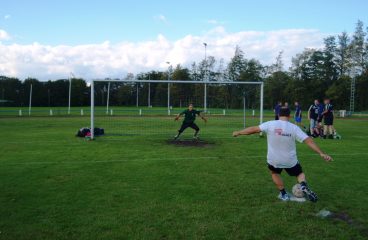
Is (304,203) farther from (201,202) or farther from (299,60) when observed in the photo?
(299,60)

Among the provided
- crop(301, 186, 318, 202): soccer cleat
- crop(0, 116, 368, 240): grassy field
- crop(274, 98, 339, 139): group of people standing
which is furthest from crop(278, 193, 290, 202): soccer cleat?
crop(274, 98, 339, 139): group of people standing

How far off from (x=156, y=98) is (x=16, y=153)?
66.2ft

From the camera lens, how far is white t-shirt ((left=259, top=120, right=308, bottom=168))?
685cm

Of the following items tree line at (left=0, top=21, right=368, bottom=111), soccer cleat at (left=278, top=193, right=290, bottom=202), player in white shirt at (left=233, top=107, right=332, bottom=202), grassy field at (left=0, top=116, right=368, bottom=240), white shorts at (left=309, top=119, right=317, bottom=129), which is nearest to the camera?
grassy field at (left=0, top=116, right=368, bottom=240)

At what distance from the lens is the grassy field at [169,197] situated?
222 inches

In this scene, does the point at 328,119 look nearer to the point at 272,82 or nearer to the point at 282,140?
the point at 282,140

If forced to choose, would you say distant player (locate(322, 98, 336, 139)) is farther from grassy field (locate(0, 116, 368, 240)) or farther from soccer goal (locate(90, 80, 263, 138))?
soccer goal (locate(90, 80, 263, 138))

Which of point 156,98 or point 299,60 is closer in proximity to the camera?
point 156,98

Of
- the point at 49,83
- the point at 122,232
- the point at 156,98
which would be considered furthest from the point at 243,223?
the point at 49,83

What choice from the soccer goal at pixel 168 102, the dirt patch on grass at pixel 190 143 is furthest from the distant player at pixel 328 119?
the soccer goal at pixel 168 102

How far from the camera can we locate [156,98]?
3300cm

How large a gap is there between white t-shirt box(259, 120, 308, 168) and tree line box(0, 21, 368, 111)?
26733 mm

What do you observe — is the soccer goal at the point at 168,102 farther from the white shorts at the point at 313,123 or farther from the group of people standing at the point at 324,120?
the group of people standing at the point at 324,120

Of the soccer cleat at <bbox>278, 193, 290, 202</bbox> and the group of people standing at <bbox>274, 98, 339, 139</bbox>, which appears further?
the group of people standing at <bbox>274, 98, 339, 139</bbox>
